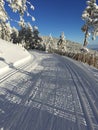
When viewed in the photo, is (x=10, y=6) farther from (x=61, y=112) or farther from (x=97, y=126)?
(x=97, y=126)

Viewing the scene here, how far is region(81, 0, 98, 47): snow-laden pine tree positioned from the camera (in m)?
40.0

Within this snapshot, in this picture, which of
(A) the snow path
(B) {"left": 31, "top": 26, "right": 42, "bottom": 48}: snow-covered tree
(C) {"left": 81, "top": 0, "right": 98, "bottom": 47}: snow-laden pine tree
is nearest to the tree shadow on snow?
(A) the snow path

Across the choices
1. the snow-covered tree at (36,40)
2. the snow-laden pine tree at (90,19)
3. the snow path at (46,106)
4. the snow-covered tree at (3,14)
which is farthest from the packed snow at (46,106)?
the snow-covered tree at (36,40)

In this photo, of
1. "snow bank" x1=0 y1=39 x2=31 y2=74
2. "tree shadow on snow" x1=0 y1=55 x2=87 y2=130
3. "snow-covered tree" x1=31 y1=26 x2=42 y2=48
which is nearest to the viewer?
"tree shadow on snow" x1=0 y1=55 x2=87 y2=130

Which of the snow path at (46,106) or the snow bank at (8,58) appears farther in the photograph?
the snow bank at (8,58)

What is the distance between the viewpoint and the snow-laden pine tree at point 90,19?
40.0 meters

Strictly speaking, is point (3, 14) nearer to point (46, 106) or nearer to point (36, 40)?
point (46, 106)

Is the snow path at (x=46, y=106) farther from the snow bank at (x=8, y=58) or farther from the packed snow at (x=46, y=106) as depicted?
the snow bank at (x=8, y=58)

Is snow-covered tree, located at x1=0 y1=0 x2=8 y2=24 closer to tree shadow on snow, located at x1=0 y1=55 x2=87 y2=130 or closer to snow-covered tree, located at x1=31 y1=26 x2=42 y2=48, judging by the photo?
tree shadow on snow, located at x1=0 y1=55 x2=87 y2=130

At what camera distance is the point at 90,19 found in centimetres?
3991

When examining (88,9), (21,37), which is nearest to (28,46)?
(21,37)

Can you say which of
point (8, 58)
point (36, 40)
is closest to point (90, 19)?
point (8, 58)

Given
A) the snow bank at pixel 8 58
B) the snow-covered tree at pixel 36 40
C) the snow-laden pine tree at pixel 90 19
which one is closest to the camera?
the snow bank at pixel 8 58

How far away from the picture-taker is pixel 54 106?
7797 millimetres
